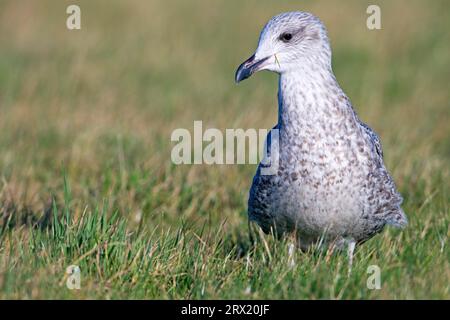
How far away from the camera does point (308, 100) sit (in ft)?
16.7

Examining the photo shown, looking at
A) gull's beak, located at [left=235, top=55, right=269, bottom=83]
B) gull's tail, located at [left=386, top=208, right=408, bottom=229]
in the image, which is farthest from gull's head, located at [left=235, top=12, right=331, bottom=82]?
gull's tail, located at [left=386, top=208, right=408, bottom=229]

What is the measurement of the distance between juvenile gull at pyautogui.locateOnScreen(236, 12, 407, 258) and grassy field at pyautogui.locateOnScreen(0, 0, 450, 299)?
0.21 metres

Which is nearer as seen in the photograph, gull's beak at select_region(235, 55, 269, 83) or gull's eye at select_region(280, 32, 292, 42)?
gull's beak at select_region(235, 55, 269, 83)

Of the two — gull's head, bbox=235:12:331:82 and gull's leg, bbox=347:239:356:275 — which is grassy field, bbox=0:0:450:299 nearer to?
gull's leg, bbox=347:239:356:275

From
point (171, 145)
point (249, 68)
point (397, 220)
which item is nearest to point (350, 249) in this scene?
point (397, 220)

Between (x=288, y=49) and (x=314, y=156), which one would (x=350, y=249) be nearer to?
(x=314, y=156)

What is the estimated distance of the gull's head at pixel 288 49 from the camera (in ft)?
17.0

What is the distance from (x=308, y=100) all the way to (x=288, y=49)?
0.33 metres

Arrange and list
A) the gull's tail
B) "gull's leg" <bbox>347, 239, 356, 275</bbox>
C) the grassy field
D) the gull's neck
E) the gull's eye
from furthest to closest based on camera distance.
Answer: the gull's tail, the gull's eye, the gull's neck, "gull's leg" <bbox>347, 239, 356, 275</bbox>, the grassy field

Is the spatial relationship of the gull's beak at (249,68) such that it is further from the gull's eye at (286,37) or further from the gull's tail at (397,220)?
the gull's tail at (397,220)

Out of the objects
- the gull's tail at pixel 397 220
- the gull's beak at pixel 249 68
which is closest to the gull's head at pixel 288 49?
the gull's beak at pixel 249 68

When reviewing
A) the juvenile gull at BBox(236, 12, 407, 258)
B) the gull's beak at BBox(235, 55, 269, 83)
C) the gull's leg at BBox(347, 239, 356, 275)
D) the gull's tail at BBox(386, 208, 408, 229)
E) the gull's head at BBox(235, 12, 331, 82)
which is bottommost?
the gull's leg at BBox(347, 239, 356, 275)

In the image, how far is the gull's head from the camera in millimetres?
5168

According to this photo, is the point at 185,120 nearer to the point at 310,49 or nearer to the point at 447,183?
the point at 447,183
